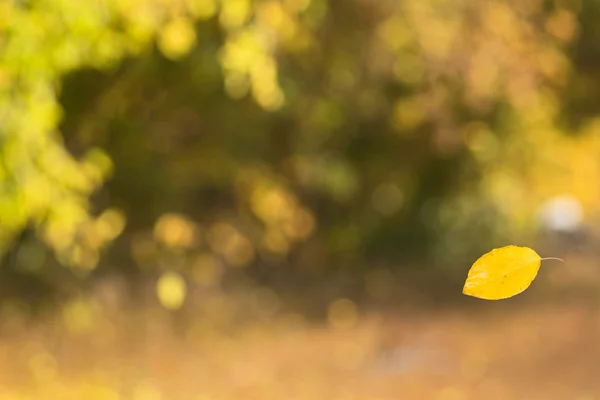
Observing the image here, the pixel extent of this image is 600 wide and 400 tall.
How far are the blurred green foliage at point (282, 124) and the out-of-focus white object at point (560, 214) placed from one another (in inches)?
48.0

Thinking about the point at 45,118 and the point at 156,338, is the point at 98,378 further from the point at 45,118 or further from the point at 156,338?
the point at 45,118

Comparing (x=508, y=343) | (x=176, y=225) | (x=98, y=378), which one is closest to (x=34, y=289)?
(x=176, y=225)

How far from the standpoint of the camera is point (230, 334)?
3.51m

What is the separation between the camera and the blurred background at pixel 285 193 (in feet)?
9.00

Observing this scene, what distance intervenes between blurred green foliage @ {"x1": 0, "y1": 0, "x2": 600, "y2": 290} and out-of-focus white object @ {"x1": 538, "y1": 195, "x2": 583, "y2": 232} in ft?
4.00

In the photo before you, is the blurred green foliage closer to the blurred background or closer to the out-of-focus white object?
the blurred background

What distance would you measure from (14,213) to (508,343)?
2163mm

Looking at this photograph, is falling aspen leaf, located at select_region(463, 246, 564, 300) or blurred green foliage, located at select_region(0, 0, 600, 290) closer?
falling aspen leaf, located at select_region(463, 246, 564, 300)

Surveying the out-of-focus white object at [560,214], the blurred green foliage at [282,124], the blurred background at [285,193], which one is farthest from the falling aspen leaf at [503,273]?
the out-of-focus white object at [560,214]

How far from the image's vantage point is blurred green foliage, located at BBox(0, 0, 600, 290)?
272 centimetres

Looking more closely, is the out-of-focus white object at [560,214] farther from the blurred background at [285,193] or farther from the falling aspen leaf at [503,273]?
the falling aspen leaf at [503,273]

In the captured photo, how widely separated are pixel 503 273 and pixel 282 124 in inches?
124

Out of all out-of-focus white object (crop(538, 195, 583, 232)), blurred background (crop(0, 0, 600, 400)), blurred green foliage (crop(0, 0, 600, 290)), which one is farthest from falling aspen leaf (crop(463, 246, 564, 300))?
out-of-focus white object (crop(538, 195, 583, 232))

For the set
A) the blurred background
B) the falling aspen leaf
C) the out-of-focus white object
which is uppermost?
the out-of-focus white object
